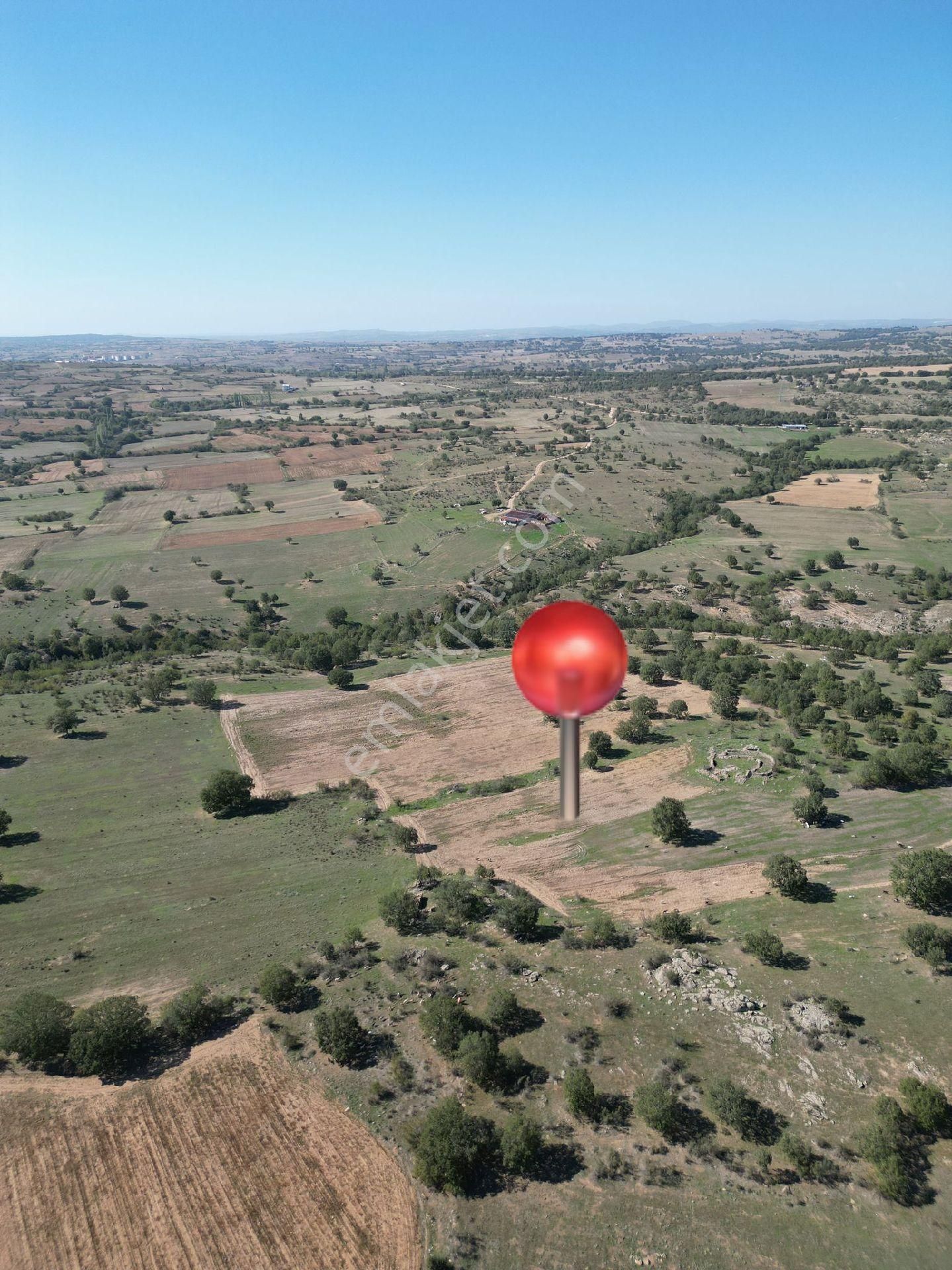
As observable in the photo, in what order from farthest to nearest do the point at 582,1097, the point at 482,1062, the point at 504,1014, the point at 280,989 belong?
the point at 280,989 → the point at 504,1014 → the point at 482,1062 → the point at 582,1097

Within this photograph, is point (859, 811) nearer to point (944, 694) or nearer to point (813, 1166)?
point (944, 694)

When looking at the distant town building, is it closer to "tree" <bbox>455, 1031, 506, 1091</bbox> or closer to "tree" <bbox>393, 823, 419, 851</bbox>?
"tree" <bbox>393, 823, 419, 851</bbox>

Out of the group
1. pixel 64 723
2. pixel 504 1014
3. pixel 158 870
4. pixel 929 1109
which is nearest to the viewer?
pixel 929 1109

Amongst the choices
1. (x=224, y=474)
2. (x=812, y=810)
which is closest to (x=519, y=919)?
(x=812, y=810)

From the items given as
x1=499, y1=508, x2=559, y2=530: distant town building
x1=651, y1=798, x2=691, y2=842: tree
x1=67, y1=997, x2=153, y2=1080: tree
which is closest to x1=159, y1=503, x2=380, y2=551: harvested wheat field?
x1=499, y1=508, x2=559, y2=530: distant town building

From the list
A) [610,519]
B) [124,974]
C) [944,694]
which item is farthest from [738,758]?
[610,519]

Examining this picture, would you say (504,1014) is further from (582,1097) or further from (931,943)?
(931,943)

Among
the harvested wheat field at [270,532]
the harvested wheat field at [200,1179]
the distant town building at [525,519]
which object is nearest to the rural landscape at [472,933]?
the harvested wheat field at [200,1179]
